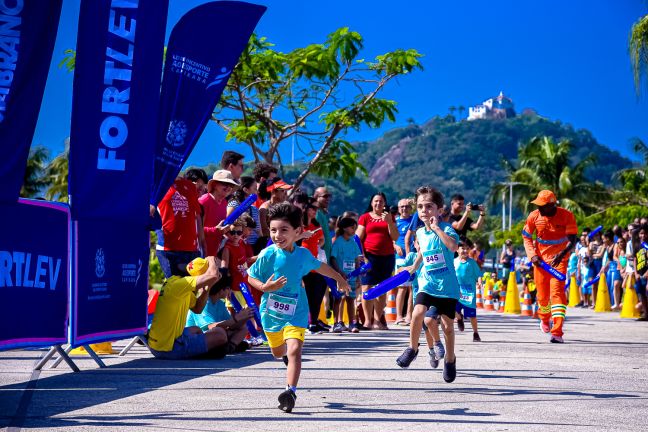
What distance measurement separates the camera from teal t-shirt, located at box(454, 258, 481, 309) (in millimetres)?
14398

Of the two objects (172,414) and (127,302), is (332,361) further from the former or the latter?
(172,414)

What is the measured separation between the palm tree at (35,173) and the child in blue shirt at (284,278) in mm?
65185

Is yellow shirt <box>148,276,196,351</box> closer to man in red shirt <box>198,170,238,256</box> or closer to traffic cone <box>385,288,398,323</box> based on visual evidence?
man in red shirt <box>198,170,238,256</box>

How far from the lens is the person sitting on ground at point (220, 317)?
11.7m

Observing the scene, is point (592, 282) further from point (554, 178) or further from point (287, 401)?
point (554, 178)

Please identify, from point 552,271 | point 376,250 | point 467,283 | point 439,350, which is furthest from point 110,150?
point 376,250

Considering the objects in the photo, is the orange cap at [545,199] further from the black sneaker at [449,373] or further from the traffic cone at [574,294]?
the traffic cone at [574,294]

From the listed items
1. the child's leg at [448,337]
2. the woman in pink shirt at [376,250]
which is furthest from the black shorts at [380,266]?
the child's leg at [448,337]

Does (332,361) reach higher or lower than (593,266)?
lower

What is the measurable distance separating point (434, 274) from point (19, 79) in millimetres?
3896

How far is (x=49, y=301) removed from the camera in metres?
8.98

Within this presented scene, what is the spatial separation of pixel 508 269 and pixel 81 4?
22831 millimetres

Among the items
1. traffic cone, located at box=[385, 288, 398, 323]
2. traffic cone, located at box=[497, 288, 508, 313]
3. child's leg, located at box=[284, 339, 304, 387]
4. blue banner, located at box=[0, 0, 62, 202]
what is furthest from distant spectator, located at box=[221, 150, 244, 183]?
traffic cone, located at box=[497, 288, 508, 313]

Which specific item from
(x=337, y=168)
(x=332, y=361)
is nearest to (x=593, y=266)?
(x=337, y=168)
